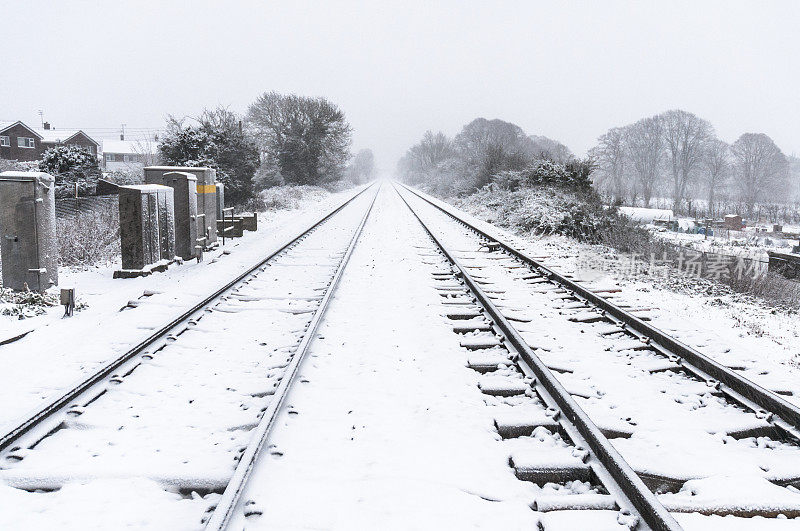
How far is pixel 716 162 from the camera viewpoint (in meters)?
68.2

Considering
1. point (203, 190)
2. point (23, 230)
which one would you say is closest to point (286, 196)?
point (203, 190)

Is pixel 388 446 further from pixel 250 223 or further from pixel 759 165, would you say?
pixel 759 165

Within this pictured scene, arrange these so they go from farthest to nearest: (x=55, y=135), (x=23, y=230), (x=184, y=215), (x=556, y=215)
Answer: (x=55, y=135) < (x=556, y=215) < (x=184, y=215) < (x=23, y=230)

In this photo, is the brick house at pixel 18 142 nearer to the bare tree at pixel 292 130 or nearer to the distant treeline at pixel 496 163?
the bare tree at pixel 292 130

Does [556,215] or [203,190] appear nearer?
[203,190]

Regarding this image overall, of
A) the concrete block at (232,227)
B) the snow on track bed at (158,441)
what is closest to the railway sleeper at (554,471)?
the snow on track bed at (158,441)

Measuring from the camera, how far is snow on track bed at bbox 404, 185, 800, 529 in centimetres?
284

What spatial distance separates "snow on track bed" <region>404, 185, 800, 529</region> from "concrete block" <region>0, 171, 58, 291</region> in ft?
20.2

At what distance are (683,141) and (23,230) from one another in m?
77.4

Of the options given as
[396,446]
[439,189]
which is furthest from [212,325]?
[439,189]

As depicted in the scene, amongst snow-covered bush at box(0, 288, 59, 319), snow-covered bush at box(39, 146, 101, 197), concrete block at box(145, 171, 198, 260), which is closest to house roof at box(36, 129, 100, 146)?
snow-covered bush at box(39, 146, 101, 197)

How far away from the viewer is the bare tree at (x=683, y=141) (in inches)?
2709

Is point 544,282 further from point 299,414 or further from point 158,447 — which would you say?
point 158,447

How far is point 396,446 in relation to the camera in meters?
3.46
